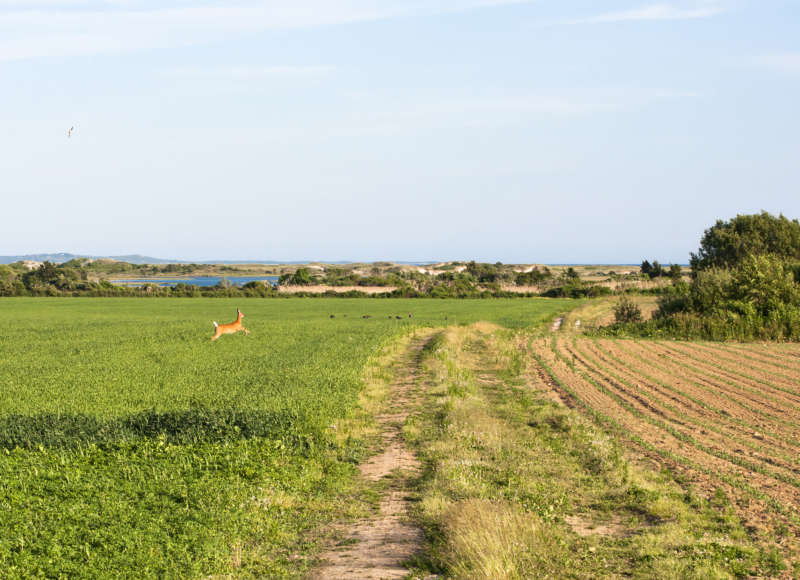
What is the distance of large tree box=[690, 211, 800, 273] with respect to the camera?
72.2m

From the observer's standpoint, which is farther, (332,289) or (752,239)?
(332,289)

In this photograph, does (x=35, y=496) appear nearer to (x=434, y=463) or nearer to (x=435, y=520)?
(x=435, y=520)

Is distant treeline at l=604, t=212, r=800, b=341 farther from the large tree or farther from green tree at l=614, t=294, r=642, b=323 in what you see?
the large tree

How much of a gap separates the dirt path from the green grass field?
0.36m

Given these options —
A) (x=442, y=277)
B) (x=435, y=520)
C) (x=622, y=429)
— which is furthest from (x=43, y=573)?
(x=442, y=277)

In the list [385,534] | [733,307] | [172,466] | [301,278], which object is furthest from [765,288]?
[301,278]

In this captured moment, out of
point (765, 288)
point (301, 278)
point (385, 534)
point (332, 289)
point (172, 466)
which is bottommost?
point (385, 534)

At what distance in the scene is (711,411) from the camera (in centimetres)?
1684

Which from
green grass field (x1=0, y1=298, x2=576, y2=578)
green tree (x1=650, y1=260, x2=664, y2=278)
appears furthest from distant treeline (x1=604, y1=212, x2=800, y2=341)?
green tree (x1=650, y1=260, x2=664, y2=278)

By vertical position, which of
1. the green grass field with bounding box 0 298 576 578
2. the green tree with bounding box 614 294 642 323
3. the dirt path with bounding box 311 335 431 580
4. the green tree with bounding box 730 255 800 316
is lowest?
the dirt path with bounding box 311 335 431 580

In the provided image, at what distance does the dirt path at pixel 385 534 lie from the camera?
7648 millimetres

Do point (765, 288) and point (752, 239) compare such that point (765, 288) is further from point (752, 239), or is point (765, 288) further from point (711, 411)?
point (752, 239)

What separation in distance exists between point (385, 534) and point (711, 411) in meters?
11.3

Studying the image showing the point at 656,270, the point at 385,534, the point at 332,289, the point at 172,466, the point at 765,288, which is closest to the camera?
the point at 385,534
